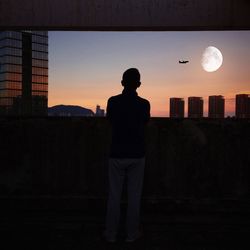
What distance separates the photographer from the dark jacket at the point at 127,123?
3.96m

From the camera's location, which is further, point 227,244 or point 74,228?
point 74,228

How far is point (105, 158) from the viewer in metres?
5.12

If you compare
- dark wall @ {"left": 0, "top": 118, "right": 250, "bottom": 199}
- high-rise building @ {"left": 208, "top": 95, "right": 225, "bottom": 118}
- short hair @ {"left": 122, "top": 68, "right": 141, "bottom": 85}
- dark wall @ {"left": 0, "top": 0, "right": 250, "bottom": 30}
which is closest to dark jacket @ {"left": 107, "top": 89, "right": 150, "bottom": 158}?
short hair @ {"left": 122, "top": 68, "right": 141, "bottom": 85}

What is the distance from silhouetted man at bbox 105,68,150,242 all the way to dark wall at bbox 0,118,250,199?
1081 mm

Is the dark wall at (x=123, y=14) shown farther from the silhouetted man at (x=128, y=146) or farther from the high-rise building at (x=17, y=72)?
the high-rise building at (x=17, y=72)

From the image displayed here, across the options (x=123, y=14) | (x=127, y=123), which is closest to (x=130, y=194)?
(x=127, y=123)

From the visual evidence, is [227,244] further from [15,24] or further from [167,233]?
[15,24]

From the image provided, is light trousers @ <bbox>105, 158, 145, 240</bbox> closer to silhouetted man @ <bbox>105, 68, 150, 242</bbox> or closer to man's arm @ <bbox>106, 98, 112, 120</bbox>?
silhouetted man @ <bbox>105, 68, 150, 242</bbox>

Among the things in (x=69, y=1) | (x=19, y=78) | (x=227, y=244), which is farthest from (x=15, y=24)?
(x=19, y=78)

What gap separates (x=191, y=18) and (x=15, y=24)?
2866 millimetres

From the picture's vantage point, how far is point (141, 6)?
6121 millimetres

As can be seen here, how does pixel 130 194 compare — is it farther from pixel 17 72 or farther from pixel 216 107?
pixel 17 72

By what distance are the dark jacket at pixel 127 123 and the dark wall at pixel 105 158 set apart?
1.09 m

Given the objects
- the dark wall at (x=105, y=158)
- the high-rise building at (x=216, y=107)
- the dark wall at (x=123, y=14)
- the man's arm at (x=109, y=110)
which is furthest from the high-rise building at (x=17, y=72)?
the man's arm at (x=109, y=110)
